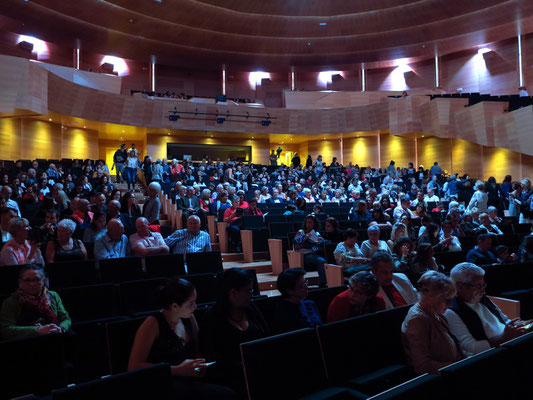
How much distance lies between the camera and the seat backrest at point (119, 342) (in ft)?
6.97

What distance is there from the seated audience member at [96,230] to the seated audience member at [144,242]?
0.35m

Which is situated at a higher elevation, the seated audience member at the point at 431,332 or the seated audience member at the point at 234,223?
the seated audience member at the point at 234,223

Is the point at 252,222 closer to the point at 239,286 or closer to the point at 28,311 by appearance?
the point at 28,311

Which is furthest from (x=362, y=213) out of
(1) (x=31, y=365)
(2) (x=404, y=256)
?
(1) (x=31, y=365)

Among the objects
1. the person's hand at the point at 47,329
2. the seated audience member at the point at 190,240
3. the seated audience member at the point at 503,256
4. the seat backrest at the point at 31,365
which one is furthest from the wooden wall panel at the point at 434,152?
the seat backrest at the point at 31,365

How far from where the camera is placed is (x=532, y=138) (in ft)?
38.7

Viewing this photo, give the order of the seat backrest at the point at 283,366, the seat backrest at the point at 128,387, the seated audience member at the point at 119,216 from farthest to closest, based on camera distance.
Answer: the seated audience member at the point at 119,216 < the seat backrest at the point at 283,366 < the seat backrest at the point at 128,387

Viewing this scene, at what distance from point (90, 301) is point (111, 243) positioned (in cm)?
111

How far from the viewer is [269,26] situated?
16.6m

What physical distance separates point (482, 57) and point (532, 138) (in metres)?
7.64

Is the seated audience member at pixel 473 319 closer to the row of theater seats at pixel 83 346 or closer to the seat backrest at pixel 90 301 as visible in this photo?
the row of theater seats at pixel 83 346

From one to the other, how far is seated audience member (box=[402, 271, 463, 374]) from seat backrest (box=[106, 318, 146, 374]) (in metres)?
1.43

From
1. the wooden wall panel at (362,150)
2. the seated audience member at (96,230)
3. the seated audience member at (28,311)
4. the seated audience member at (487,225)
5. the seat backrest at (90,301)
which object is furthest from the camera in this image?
the wooden wall panel at (362,150)

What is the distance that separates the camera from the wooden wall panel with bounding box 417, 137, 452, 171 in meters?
16.4
